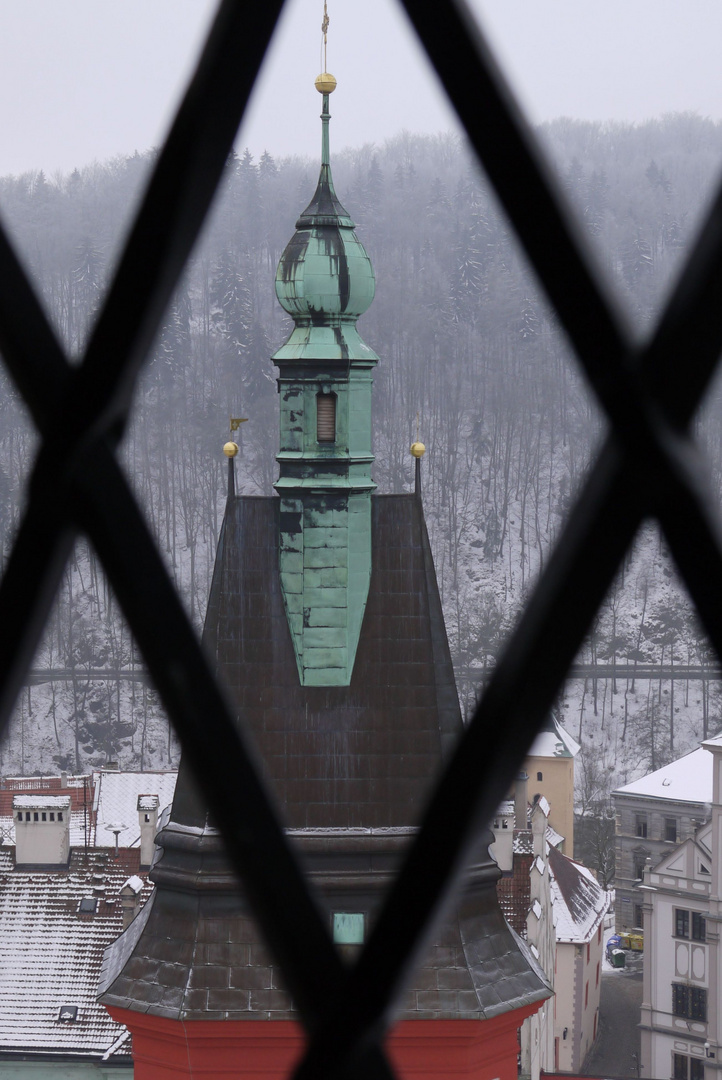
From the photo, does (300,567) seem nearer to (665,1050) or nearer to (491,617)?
(665,1050)

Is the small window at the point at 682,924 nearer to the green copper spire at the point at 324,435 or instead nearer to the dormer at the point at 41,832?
the dormer at the point at 41,832

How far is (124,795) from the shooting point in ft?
81.0

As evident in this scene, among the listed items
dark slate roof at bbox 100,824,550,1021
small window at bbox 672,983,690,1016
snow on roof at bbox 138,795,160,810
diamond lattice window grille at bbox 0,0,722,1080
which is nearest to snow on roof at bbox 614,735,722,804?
small window at bbox 672,983,690,1016

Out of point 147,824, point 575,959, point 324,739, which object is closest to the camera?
point 324,739

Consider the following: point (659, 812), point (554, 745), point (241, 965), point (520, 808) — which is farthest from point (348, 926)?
point (554, 745)

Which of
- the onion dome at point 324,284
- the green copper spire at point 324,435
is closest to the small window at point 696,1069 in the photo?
the green copper spire at point 324,435

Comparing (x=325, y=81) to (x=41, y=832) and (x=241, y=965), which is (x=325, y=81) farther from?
(x=41, y=832)

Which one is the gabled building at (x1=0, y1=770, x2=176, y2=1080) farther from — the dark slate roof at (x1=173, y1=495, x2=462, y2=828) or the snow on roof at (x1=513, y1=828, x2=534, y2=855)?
the dark slate roof at (x1=173, y1=495, x2=462, y2=828)

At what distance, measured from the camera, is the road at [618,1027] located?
23.2 m

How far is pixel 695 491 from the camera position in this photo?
821 millimetres

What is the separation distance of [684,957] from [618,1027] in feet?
15.5

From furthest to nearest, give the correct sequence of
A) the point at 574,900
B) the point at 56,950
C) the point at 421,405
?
the point at 421,405 < the point at 574,900 < the point at 56,950

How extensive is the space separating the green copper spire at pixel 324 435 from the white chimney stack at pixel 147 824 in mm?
10042

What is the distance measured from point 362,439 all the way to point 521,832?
42.7ft
